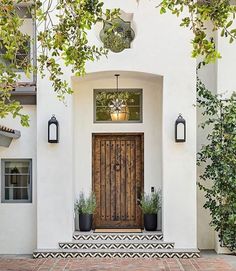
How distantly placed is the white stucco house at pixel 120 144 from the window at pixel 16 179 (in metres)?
0.03

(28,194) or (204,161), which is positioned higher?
(204,161)

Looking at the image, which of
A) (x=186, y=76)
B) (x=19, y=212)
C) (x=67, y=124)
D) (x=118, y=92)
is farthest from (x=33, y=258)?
(x=186, y=76)

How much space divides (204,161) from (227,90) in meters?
1.96

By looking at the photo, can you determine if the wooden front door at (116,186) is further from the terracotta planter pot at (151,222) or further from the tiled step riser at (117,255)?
the tiled step riser at (117,255)

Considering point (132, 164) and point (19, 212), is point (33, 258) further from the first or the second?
point (132, 164)

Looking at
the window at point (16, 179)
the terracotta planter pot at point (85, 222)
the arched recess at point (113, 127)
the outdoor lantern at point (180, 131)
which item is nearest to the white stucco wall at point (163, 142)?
the outdoor lantern at point (180, 131)

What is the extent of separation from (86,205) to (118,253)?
1526mm

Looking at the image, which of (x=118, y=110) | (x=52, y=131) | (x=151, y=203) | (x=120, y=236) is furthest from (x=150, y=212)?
(x=52, y=131)

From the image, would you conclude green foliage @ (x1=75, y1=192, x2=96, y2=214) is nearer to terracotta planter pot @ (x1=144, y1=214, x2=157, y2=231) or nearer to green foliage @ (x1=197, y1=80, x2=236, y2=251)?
terracotta planter pot @ (x1=144, y1=214, x2=157, y2=231)

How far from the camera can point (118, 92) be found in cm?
1231

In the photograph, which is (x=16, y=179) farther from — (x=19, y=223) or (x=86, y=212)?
(x=86, y=212)

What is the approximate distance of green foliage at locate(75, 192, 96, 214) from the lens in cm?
1169

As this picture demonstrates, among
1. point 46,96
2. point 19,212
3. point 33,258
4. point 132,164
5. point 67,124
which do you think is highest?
point 46,96

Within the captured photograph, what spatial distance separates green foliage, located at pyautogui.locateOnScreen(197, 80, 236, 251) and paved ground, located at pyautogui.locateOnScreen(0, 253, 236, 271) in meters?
0.87
